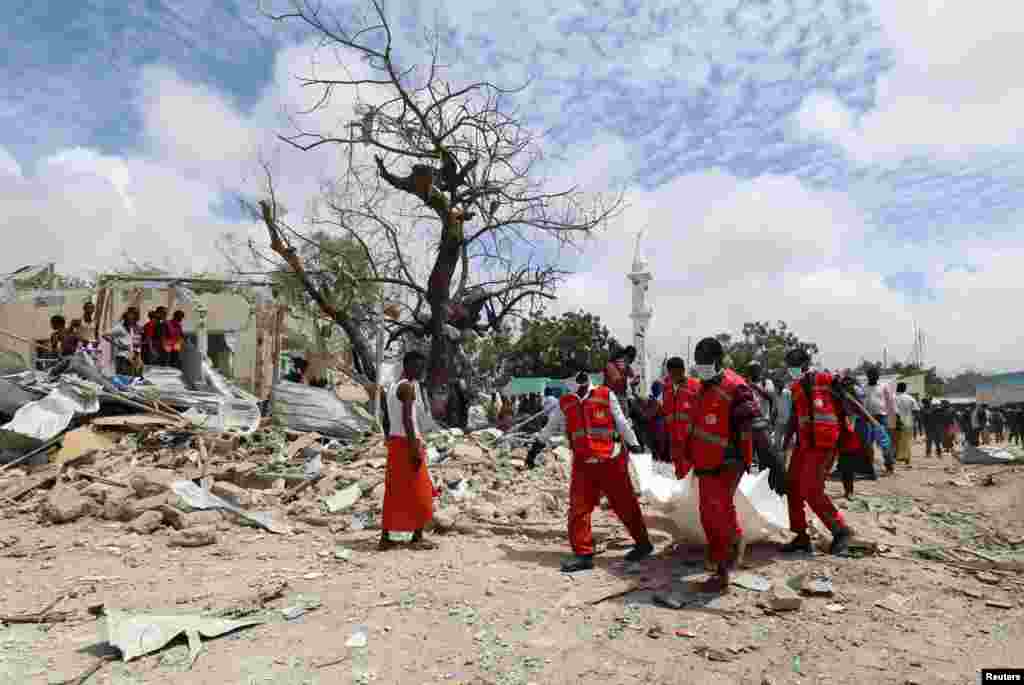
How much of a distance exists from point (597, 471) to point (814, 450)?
1571 mm

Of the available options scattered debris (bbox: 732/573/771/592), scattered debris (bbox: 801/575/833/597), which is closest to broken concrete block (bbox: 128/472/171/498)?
scattered debris (bbox: 732/573/771/592)

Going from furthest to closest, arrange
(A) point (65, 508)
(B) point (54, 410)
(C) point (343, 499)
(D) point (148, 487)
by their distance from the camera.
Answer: (B) point (54, 410) → (C) point (343, 499) → (D) point (148, 487) → (A) point (65, 508)

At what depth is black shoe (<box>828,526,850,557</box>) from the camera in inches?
200

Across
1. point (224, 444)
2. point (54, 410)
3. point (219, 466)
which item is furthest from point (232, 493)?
point (54, 410)

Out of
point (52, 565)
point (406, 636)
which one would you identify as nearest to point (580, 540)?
point (406, 636)

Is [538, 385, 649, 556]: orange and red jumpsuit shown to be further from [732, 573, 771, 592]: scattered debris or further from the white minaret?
the white minaret

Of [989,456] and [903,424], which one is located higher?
[903,424]

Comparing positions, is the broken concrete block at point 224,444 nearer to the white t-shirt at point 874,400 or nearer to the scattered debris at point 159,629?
the scattered debris at point 159,629

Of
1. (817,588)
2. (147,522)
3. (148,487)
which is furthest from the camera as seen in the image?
(148,487)

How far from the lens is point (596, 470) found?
5258 millimetres

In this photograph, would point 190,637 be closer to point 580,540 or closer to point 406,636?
point 406,636

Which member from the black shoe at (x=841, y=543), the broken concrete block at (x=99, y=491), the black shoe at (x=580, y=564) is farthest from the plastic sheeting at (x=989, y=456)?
the broken concrete block at (x=99, y=491)

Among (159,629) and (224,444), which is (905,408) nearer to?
(224,444)

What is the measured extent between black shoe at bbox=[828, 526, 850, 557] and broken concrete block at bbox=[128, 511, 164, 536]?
5.71 meters
